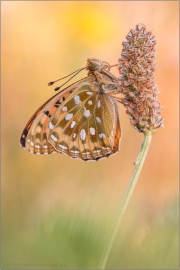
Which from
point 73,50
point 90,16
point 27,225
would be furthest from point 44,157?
point 90,16

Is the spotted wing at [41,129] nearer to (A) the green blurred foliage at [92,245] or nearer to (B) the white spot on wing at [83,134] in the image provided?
(B) the white spot on wing at [83,134]

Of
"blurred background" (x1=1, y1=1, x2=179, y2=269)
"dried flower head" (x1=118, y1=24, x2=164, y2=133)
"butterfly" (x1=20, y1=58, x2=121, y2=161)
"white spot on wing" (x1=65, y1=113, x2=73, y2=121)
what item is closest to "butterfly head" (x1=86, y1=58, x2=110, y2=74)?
"butterfly" (x1=20, y1=58, x2=121, y2=161)

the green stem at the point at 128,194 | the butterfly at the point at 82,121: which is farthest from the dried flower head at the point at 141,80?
the butterfly at the point at 82,121

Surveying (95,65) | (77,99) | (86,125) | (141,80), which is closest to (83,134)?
(86,125)

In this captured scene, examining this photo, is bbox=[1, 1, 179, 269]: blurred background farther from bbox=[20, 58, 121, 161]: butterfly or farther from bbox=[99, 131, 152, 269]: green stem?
bbox=[99, 131, 152, 269]: green stem

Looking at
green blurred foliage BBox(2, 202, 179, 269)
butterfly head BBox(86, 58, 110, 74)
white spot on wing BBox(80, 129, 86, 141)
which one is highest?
butterfly head BBox(86, 58, 110, 74)

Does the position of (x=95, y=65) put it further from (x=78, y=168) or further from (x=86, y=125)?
(x=78, y=168)
